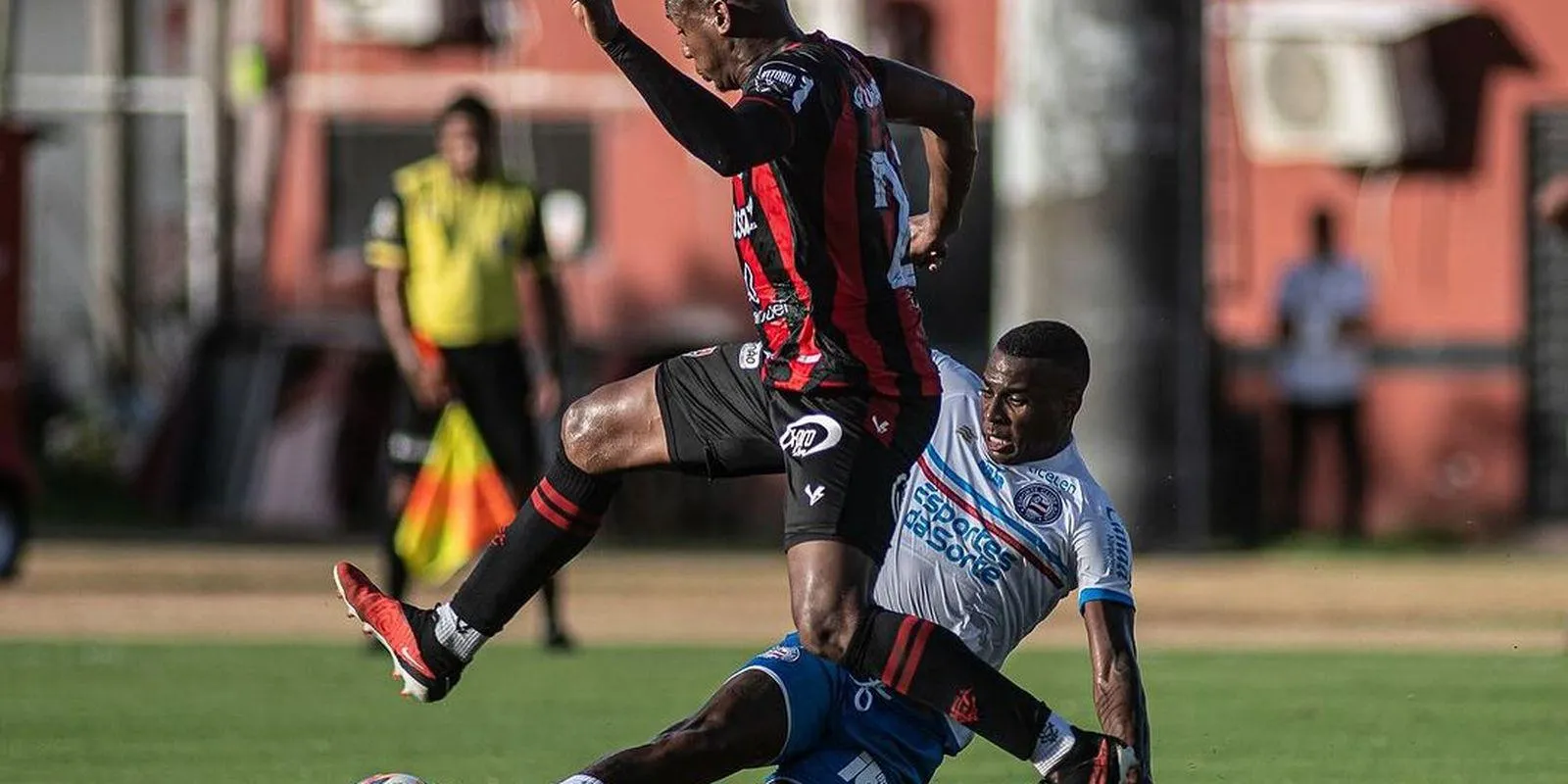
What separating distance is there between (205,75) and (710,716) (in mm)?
20409

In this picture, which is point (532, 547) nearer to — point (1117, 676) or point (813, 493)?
point (813, 493)

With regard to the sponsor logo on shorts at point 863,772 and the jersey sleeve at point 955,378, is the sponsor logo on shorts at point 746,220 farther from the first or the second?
the sponsor logo on shorts at point 863,772

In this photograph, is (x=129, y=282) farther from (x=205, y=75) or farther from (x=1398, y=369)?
(x=1398, y=369)

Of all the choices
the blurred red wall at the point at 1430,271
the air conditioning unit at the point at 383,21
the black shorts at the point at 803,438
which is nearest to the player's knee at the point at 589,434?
the black shorts at the point at 803,438

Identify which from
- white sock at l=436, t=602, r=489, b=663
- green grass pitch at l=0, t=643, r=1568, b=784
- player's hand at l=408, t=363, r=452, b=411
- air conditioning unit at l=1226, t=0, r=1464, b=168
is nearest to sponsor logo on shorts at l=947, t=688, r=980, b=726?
white sock at l=436, t=602, r=489, b=663

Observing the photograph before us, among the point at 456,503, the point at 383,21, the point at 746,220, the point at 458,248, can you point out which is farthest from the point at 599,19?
the point at 383,21

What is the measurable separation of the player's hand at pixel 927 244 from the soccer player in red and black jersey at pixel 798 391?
11.6 inches

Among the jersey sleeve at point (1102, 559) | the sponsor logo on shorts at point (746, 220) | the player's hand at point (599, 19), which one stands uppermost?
the player's hand at point (599, 19)

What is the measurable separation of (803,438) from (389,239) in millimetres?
6602

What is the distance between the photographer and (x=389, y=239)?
539 inches

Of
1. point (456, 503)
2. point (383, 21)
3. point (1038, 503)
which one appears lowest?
point (456, 503)

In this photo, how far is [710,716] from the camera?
7.26m

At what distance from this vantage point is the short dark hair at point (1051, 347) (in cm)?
743

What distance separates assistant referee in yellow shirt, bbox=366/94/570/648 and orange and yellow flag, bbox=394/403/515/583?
2.41 ft
